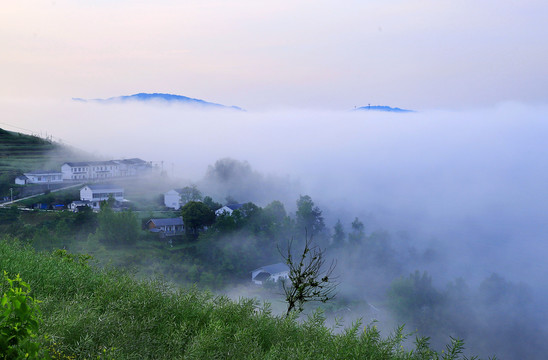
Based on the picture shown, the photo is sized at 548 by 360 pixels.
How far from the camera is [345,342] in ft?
11.1

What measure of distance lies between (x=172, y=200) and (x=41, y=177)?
9126 mm

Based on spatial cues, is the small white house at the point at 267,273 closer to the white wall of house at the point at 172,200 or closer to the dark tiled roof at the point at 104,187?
the white wall of house at the point at 172,200

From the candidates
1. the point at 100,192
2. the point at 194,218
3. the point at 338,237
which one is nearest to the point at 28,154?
the point at 100,192

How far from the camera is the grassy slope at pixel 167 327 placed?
316 centimetres

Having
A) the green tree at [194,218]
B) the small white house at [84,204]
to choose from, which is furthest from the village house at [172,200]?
the small white house at [84,204]

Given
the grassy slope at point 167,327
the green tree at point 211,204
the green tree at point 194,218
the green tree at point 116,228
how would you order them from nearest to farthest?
1. the grassy slope at point 167,327
2. the green tree at point 116,228
3. the green tree at point 194,218
4. the green tree at point 211,204

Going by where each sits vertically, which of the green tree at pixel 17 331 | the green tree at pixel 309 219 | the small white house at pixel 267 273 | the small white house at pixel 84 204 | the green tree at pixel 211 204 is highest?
the green tree at pixel 17 331

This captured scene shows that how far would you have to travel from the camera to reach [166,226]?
1275 inches

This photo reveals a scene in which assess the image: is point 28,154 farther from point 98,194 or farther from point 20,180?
point 98,194

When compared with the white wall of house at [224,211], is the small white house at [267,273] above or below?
below

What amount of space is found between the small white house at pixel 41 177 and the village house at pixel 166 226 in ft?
23.3

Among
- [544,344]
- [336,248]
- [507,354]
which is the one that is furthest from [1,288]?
[336,248]

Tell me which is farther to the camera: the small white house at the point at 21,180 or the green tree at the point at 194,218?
the green tree at the point at 194,218

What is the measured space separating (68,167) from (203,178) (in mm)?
12410
